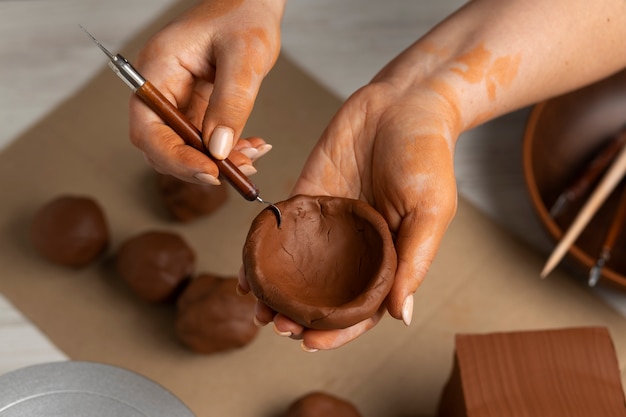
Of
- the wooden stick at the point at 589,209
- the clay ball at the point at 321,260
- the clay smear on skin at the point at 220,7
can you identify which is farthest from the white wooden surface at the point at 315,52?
the clay ball at the point at 321,260

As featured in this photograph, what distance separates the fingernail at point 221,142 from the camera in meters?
1.13

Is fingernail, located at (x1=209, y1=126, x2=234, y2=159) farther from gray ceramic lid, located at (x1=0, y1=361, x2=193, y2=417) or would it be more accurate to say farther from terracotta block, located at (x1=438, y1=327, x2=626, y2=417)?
terracotta block, located at (x1=438, y1=327, x2=626, y2=417)

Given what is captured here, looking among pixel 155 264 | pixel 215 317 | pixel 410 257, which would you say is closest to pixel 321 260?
pixel 410 257

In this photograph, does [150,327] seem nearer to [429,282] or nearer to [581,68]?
[429,282]

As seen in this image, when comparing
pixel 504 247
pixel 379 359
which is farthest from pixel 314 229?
pixel 504 247

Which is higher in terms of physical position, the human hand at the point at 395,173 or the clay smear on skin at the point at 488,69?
the human hand at the point at 395,173

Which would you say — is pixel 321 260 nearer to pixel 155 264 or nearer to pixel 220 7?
pixel 220 7

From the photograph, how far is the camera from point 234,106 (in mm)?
1186

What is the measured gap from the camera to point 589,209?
1666 millimetres

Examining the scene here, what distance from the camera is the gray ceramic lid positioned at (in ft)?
3.94

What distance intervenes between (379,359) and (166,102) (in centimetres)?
84

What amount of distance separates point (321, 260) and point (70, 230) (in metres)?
0.76

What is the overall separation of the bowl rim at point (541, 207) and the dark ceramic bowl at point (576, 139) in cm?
3

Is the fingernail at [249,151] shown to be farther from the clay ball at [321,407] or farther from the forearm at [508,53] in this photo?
the clay ball at [321,407]
